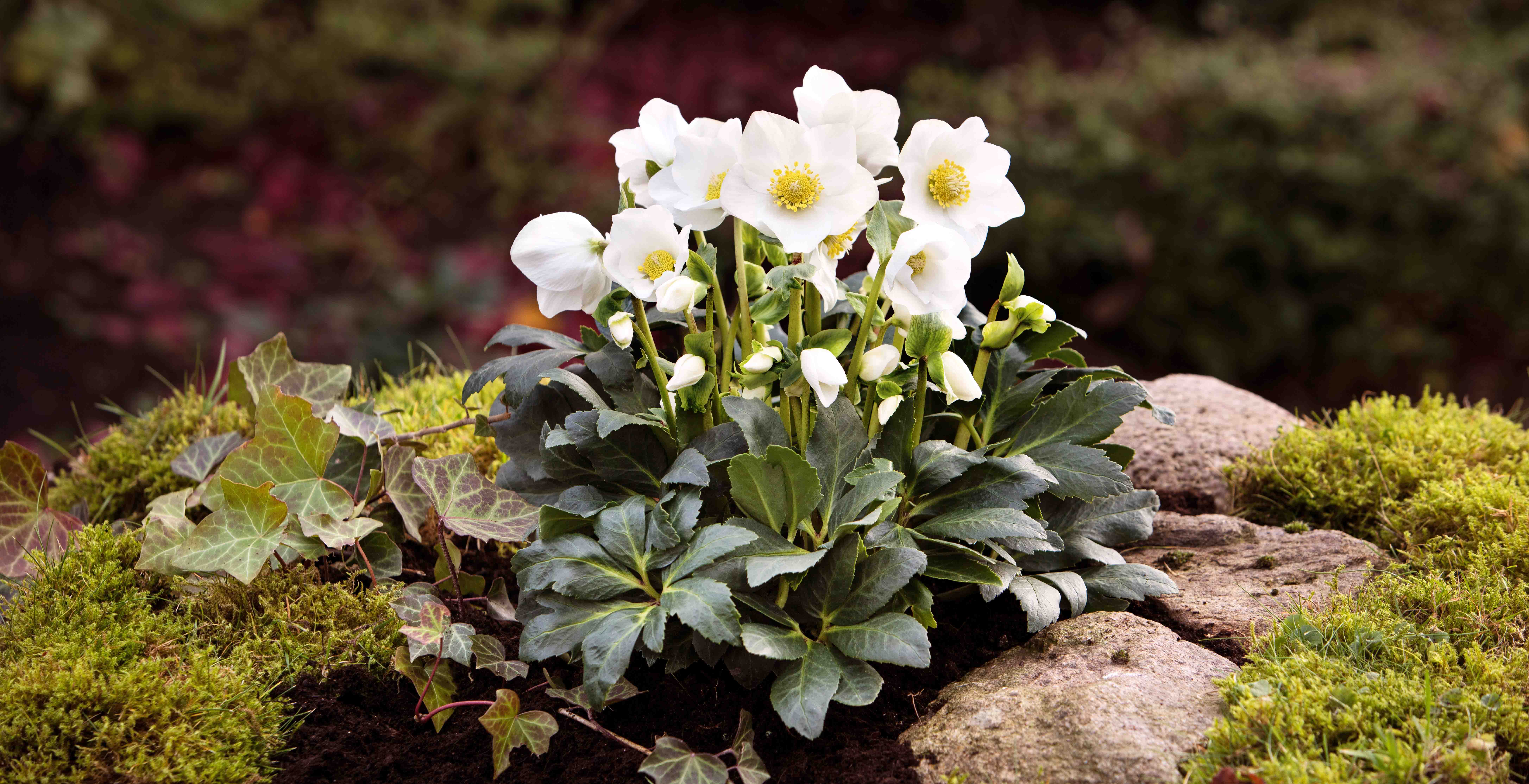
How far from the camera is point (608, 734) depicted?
1447mm

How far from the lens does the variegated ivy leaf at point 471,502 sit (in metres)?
1.60

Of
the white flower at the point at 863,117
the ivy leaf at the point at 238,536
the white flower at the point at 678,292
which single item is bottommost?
the ivy leaf at the point at 238,536

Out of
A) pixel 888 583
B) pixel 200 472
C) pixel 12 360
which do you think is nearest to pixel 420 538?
pixel 200 472

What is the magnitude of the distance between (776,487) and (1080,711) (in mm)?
508

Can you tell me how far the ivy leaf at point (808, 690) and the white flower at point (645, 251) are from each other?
529 millimetres

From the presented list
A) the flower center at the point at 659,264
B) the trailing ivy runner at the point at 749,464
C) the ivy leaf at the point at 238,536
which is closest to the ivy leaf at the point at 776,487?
the trailing ivy runner at the point at 749,464

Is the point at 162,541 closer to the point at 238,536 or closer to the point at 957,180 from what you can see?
the point at 238,536

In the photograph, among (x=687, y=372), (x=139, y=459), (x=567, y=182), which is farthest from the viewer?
(x=567, y=182)

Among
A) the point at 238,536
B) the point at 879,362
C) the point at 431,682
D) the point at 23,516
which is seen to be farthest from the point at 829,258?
the point at 23,516

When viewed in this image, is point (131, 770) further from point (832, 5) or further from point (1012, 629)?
point (832, 5)

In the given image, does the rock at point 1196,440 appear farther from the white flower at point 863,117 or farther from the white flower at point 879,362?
the white flower at point 863,117

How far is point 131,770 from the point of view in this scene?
134 centimetres

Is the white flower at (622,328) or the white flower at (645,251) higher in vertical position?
the white flower at (645,251)

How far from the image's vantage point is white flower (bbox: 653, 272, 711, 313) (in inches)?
52.9
